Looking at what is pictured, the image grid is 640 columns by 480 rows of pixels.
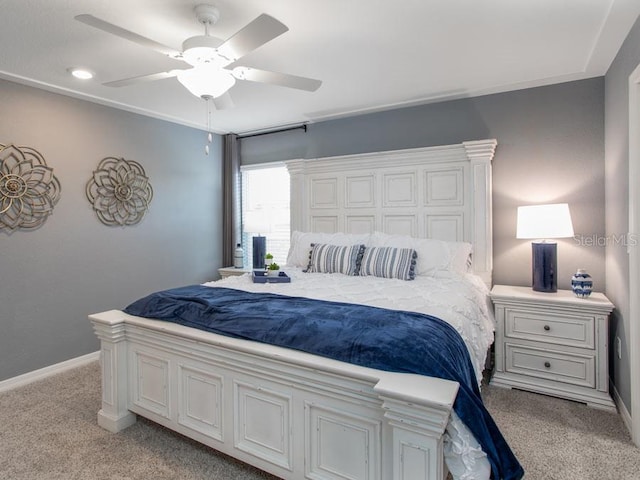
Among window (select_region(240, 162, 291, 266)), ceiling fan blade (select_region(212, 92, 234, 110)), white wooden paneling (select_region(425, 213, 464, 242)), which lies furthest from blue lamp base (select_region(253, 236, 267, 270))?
ceiling fan blade (select_region(212, 92, 234, 110))

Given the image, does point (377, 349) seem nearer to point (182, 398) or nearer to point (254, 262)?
point (182, 398)

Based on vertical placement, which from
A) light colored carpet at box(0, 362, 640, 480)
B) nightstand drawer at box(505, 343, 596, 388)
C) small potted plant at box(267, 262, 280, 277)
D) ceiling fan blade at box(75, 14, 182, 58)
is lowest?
light colored carpet at box(0, 362, 640, 480)

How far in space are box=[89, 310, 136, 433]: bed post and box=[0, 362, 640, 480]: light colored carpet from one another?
0.08 meters

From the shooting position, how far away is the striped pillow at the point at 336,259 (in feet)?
11.1

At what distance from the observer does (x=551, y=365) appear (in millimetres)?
2764

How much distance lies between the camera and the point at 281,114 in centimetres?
418

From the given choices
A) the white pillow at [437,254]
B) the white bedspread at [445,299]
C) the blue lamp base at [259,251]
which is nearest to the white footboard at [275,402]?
the white bedspread at [445,299]

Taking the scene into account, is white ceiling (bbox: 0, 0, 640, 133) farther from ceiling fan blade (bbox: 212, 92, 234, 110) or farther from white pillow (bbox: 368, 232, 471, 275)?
white pillow (bbox: 368, 232, 471, 275)

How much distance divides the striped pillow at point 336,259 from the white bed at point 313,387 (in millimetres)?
166

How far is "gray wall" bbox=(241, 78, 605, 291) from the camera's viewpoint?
3104mm

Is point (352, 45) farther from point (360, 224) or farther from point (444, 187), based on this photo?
point (360, 224)

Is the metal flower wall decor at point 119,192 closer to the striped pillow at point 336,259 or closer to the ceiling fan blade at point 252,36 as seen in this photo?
the striped pillow at point 336,259

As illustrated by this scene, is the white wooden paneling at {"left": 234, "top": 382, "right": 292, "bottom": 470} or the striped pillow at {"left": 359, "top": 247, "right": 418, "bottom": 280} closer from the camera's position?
the white wooden paneling at {"left": 234, "top": 382, "right": 292, "bottom": 470}

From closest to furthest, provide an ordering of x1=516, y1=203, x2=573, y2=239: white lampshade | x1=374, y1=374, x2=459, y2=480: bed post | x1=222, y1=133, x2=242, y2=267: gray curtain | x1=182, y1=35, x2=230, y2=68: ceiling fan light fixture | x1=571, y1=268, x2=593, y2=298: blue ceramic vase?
x1=374, y1=374, x2=459, y2=480: bed post < x1=182, y1=35, x2=230, y2=68: ceiling fan light fixture < x1=571, y1=268, x2=593, y2=298: blue ceramic vase < x1=516, y1=203, x2=573, y2=239: white lampshade < x1=222, y1=133, x2=242, y2=267: gray curtain
